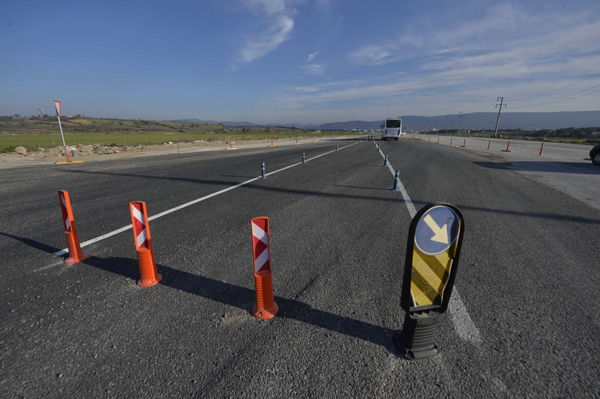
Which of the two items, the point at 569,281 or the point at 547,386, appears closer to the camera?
the point at 547,386

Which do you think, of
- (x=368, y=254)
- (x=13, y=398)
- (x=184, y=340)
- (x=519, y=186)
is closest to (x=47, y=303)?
(x=13, y=398)

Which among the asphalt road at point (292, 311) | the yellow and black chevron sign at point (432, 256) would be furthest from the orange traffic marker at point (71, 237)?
the yellow and black chevron sign at point (432, 256)

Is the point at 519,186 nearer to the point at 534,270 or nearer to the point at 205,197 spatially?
the point at 534,270

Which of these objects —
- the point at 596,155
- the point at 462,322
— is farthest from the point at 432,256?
the point at 596,155

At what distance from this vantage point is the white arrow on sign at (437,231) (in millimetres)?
2094

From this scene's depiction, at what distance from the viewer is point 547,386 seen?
2.05 m

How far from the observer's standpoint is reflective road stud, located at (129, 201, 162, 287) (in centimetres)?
319

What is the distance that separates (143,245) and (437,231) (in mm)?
3287

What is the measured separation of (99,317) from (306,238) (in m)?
3.03

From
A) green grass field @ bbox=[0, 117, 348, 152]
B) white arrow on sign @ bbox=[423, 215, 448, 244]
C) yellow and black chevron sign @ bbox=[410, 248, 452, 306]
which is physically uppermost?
white arrow on sign @ bbox=[423, 215, 448, 244]

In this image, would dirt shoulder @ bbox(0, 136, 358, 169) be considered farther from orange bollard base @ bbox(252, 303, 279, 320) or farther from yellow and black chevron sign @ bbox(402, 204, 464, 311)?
yellow and black chevron sign @ bbox(402, 204, 464, 311)

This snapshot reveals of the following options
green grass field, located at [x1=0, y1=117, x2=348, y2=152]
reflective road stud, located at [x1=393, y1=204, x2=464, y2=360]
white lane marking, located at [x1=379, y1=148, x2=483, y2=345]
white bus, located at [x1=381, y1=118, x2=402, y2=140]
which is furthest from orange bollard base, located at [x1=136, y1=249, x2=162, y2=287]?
white bus, located at [x1=381, y1=118, x2=402, y2=140]

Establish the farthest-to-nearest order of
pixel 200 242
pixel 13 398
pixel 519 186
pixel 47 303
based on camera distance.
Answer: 1. pixel 519 186
2. pixel 200 242
3. pixel 47 303
4. pixel 13 398

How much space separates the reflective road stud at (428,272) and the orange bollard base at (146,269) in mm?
2970
